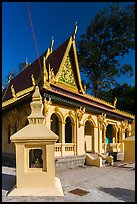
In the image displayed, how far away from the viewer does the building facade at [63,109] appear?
9.34 meters

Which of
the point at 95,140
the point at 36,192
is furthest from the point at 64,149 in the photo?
the point at 36,192

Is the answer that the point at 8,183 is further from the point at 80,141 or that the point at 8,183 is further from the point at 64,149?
the point at 80,141

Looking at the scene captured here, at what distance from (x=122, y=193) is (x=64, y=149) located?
490 centimetres

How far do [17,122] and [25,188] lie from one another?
247 inches

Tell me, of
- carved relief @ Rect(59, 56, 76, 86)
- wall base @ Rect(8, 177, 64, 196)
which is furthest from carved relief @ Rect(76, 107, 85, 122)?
wall base @ Rect(8, 177, 64, 196)

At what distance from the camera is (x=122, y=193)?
5.20 metres

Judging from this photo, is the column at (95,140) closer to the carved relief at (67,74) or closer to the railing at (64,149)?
the railing at (64,149)

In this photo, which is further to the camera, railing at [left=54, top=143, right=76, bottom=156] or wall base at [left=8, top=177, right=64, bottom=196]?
railing at [left=54, top=143, right=76, bottom=156]

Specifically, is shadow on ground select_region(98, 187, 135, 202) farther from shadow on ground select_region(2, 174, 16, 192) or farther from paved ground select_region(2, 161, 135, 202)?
shadow on ground select_region(2, 174, 16, 192)

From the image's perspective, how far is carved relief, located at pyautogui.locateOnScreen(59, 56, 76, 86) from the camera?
1177cm

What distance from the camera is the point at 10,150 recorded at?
11.4m

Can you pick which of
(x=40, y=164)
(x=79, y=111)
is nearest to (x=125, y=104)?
(x=79, y=111)

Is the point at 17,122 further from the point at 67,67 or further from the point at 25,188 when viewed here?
the point at 25,188

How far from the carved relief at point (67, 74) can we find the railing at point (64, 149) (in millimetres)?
3979
